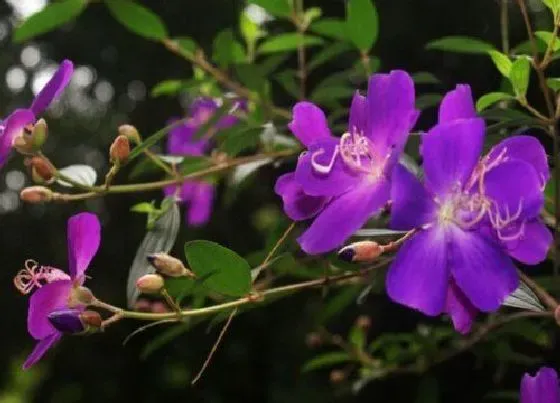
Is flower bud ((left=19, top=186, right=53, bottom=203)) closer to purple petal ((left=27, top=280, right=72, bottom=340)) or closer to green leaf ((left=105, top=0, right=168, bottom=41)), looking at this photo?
purple petal ((left=27, top=280, right=72, bottom=340))

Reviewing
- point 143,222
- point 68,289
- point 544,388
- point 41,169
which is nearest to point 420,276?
point 544,388

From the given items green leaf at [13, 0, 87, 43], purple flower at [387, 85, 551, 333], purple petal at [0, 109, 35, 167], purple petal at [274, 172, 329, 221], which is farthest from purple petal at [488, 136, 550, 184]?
green leaf at [13, 0, 87, 43]

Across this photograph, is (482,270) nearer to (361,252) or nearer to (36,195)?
(361,252)

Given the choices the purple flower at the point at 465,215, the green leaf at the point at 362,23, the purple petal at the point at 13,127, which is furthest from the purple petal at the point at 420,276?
the green leaf at the point at 362,23

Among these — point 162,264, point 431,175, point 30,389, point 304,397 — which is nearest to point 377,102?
point 431,175

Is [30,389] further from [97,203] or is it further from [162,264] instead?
[162,264]
